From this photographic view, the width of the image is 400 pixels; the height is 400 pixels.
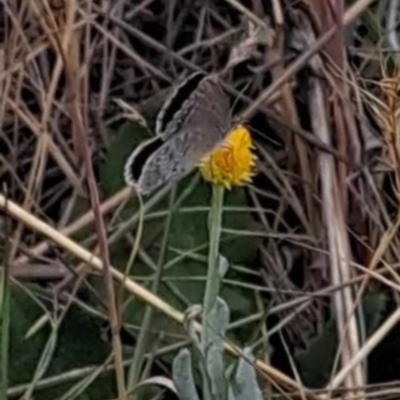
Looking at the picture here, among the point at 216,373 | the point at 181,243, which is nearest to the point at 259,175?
the point at 181,243

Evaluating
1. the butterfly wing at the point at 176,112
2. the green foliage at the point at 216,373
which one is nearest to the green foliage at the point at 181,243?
the green foliage at the point at 216,373

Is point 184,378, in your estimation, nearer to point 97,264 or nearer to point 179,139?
point 179,139

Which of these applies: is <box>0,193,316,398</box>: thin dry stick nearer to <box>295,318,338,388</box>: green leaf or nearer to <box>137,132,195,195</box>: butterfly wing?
<box>295,318,338,388</box>: green leaf

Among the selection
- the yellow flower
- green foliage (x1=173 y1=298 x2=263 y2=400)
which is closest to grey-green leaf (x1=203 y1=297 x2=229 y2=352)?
green foliage (x1=173 y1=298 x2=263 y2=400)

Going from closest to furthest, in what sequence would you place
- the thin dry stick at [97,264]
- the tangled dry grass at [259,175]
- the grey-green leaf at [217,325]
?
the grey-green leaf at [217,325] < the thin dry stick at [97,264] < the tangled dry grass at [259,175]

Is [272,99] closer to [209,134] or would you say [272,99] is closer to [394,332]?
[394,332]

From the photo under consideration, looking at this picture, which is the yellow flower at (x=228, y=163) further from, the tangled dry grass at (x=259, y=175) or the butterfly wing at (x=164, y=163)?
the tangled dry grass at (x=259, y=175)
